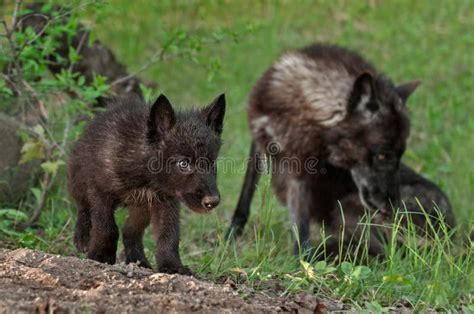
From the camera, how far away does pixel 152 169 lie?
186 inches

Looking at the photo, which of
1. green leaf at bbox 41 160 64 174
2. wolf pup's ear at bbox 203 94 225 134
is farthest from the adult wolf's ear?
green leaf at bbox 41 160 64 174

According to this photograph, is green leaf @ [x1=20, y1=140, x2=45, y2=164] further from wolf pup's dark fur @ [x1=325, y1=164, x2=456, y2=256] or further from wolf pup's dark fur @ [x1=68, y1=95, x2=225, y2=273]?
wolf pup's dark fur @ [x1=325, y1=164, x2=456, y2=256]

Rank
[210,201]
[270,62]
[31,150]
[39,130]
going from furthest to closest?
[270,62]
[39,130]
[31,150]
[210,201]

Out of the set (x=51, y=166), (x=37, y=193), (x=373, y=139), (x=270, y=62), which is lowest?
(x=37, y=193)

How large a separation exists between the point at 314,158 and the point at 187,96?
4845mm

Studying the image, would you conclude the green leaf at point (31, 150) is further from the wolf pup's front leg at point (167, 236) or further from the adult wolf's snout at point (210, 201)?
the adult wolf's snout at point (210, 201)

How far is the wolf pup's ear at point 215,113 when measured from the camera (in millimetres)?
4832

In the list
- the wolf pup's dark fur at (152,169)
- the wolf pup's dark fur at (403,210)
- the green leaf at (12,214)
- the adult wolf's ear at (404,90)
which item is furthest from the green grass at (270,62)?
the adult wolf's ear at (404,90)

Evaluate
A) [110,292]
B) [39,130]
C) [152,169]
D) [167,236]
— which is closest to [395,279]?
[167,236]

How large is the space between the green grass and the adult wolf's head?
2.23 ft

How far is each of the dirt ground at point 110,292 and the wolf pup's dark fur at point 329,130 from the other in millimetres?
2241

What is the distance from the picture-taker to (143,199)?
4.90 meters

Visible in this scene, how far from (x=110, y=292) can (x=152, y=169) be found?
39.0 inches

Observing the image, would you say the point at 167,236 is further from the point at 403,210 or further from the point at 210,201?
the point at 403,210
